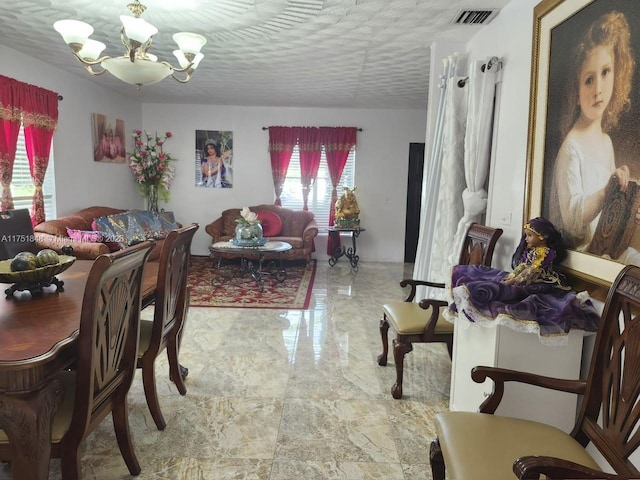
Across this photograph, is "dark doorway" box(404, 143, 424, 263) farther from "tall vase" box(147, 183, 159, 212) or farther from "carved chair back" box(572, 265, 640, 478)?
"carved chair back" box(572, 265, 640, 478)

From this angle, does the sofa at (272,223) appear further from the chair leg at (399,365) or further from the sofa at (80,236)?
the chair leg at (399,365)

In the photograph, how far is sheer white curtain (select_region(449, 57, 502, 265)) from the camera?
276 cm

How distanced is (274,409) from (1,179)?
3369mm

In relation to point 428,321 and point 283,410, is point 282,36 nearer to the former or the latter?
point 428,321

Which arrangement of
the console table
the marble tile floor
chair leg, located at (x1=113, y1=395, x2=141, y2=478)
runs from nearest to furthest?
chair leg, located at (x1=113, y1=395, x2=141, y2=478)
the marble tile floor
the console table

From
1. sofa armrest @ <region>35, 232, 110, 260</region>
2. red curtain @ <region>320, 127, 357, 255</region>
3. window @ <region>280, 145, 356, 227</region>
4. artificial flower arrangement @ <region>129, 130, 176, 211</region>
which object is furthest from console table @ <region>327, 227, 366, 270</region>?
sofa armrest @ <region>35, 232, 110, 260</region>

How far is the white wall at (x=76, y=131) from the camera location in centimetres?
427

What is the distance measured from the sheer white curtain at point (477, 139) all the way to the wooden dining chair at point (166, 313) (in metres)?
1.82

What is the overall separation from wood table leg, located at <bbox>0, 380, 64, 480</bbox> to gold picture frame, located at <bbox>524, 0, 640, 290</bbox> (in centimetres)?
199

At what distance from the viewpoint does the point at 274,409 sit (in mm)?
2387

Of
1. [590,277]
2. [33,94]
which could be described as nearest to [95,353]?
[590,277]

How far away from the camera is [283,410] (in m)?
2.38

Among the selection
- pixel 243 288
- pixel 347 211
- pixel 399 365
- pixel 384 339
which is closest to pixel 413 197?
Result: pixel 347 211

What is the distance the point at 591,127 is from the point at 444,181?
4.99 ft
